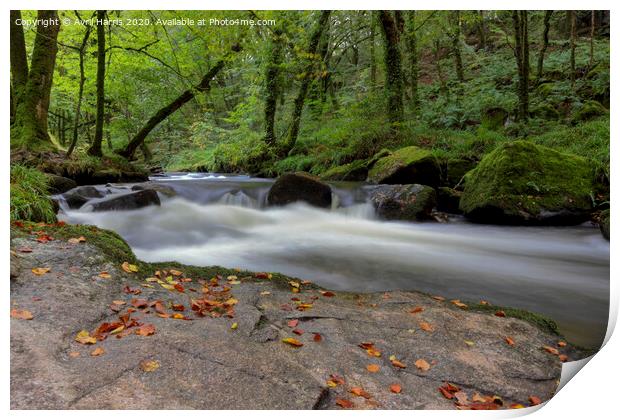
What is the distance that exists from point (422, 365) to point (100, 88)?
383 cm

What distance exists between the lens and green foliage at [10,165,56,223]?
2.79 meters

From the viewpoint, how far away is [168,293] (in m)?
2.21

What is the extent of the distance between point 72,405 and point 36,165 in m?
3.25

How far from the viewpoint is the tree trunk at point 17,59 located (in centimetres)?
225

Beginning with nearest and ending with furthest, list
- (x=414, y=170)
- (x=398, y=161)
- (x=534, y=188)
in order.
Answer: (x=534, y=188) → (x=414, y=170) → (x=398, y=161)

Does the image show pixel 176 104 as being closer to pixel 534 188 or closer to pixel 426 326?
pixel 426 326

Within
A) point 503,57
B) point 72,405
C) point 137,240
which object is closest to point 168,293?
point 72,405

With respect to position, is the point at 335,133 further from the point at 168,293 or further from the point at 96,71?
the point at 168,293

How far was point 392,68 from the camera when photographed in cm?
716

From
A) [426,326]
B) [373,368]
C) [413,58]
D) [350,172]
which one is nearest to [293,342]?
[373,368]

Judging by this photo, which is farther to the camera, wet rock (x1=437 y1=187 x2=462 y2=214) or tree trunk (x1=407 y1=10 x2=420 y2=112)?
tree trunk (x1=407 y1=10 x2=420 y2=112)

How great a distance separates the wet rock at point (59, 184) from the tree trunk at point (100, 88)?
0.47 metres

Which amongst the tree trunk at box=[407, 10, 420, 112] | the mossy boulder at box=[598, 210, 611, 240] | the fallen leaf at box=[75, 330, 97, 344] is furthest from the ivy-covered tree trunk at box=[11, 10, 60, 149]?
the tree trunk at box=[407, 10, 420, 112]

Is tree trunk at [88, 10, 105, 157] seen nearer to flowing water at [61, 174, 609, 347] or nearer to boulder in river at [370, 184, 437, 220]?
flowing water at [61, 174, 609, 347]
